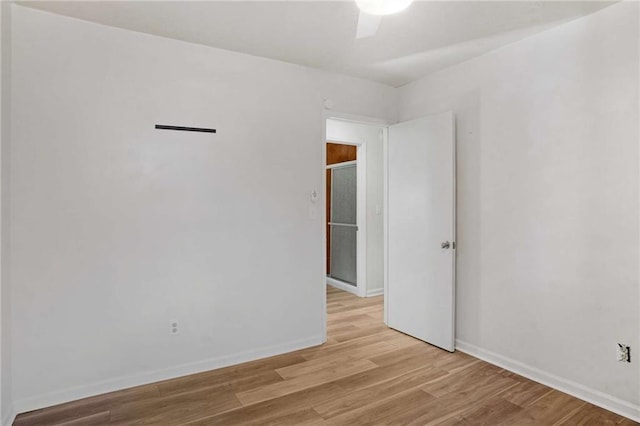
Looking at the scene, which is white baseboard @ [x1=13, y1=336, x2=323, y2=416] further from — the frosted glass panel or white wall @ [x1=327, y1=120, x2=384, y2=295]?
the frosted glass panel

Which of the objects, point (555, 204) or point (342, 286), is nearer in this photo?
point (555, 204)

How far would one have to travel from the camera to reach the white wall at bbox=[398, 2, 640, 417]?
2273 millimetres

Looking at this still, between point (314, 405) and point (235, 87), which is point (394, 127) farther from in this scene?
point (314, 405)

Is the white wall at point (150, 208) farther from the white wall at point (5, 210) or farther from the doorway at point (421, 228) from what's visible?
the doorway at point (421, 228)

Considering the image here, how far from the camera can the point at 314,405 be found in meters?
2.39

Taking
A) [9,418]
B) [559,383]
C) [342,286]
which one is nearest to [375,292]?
[342,286]

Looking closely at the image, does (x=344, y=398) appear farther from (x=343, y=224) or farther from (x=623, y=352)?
(x=343, y=224)

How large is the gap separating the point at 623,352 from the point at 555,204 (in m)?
1.03

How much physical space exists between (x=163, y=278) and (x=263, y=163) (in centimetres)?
124

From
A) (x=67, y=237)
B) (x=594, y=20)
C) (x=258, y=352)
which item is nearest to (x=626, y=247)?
(x=594, y=20)

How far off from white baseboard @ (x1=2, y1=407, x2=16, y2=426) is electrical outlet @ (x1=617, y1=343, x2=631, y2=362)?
378cm

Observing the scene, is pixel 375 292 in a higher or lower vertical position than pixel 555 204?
lower

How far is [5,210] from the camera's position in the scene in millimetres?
2195

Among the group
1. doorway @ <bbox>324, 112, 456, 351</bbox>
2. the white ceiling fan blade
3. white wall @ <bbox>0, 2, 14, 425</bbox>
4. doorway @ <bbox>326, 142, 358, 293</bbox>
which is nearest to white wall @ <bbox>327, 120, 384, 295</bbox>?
doorway @ <bbox>326, 142, 358, 293</bbox>
